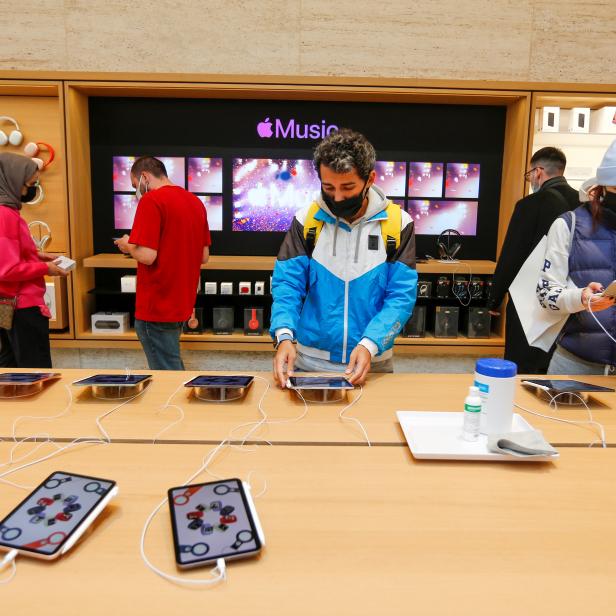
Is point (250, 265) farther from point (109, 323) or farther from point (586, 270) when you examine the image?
point (586, 270)

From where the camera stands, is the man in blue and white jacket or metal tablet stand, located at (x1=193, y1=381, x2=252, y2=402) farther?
the man in blue and white jacket

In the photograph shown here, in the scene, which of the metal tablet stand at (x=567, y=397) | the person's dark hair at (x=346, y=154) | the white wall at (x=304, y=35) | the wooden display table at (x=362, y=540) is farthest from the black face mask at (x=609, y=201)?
the white wall at (x=304, y=35)

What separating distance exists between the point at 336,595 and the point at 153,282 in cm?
232

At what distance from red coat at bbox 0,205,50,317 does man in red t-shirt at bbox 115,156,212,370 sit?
1.52 feet

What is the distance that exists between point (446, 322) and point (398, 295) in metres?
2.26

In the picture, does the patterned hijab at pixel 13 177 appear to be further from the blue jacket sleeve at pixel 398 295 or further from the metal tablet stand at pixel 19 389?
the blue jacket sleeve at pixel 398 295

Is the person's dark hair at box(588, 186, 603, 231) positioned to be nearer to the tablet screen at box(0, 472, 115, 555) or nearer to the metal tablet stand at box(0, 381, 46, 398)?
the tablet screen at box(0, 472, 115, 555)

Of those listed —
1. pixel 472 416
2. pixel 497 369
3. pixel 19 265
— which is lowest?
pixel 472 416

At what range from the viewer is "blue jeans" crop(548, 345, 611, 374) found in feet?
6.70

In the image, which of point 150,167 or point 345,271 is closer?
point 345,271

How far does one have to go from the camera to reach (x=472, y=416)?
1.37 m

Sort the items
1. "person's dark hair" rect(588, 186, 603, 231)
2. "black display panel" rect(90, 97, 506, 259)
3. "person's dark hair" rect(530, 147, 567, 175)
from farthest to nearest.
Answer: "black display panel" rect(90, 97, 506, 259) → "person's dark hair" rect(530, 147, 567, 175) → "person's dark hair" rect(588, 186, 603, 231)

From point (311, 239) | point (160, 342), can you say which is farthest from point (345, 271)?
point (160, 342)

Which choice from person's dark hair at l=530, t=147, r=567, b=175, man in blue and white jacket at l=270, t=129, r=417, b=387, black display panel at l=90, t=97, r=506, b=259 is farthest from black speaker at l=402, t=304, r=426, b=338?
man in blue and white jacket at l=270, t=129, r=417, b=387
